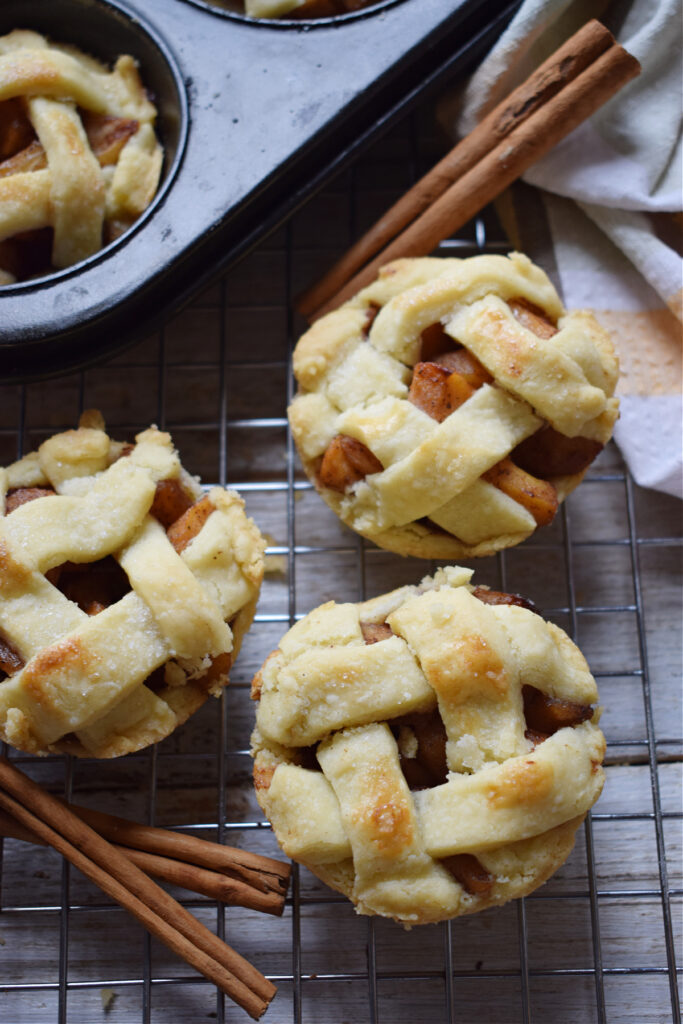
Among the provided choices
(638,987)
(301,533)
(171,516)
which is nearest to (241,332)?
(301,533)

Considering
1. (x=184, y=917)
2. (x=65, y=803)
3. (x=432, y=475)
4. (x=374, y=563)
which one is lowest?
(x=184, y=917)

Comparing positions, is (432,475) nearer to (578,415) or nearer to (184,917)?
(578,415)

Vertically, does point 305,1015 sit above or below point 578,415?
below

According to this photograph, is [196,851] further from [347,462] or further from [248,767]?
[347,462]

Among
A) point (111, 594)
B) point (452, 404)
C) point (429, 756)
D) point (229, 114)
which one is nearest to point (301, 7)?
point (229, 114)

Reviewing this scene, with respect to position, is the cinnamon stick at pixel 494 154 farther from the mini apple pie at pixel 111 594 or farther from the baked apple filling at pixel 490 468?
the mini apple pie at pixel 111 594

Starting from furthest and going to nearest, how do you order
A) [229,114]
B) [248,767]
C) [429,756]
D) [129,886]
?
[248,767]
[229,114]
[129,886]
[429,756]
